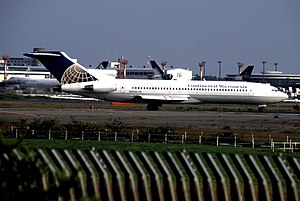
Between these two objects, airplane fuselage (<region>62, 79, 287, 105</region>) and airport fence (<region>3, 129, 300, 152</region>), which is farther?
airplane fuselage (<region>62, 79, 287, 105</region>)

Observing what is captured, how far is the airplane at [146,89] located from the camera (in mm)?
99188

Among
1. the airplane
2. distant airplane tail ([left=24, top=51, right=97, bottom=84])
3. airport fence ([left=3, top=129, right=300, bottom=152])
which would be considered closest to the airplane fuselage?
the airplane

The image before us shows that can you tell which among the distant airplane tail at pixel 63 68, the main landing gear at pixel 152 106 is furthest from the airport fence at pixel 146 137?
the main landing gear at pixel 152 106

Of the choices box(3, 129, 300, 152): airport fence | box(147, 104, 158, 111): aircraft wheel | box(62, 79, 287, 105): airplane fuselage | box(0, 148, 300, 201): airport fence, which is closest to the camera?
box(0, 148, 300, 201): airport fence

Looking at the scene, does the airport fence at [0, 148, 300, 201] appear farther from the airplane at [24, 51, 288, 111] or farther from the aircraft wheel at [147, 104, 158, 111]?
the aircraft wheel at [147, 104, 158, 111]

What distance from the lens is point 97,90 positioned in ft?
324

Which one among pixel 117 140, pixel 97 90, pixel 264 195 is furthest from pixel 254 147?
pixel 97 90

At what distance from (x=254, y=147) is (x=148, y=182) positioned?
27069 millimetres

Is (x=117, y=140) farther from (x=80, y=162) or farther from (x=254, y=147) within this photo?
(x=80, y=162)

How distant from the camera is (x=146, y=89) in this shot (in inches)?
3976

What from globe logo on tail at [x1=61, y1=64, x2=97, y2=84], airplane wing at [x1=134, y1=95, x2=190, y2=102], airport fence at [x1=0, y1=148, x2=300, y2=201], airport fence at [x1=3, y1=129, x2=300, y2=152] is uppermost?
globe logo on tail at [x1=61, y1=64, x2=97, y2=84]

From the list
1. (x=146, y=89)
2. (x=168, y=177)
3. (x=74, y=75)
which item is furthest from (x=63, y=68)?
(x=168, y=177)

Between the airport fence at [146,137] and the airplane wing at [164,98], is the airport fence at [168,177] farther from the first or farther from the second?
the airplane wing at [164,98]

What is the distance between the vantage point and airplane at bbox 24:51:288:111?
9919cm
